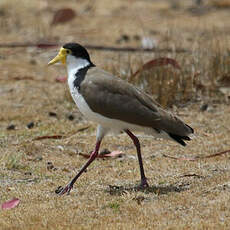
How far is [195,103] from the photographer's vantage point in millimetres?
8953

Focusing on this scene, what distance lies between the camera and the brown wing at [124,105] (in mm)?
5438

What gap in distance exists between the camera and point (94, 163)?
6723 mm

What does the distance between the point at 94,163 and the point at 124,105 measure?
1423 millimetres

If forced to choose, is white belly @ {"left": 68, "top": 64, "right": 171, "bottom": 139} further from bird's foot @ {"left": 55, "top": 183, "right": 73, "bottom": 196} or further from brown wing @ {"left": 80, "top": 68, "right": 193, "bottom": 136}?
bird's foot @ {"left": 55, "top": 183, "right": 73, "bottom": 196}

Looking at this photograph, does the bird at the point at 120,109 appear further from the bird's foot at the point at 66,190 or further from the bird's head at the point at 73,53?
the bird's head at the point at 73,53

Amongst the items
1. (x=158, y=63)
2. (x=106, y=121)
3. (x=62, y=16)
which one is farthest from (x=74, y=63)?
(x=62, y=16)

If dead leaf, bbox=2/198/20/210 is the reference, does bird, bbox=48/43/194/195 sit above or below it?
above

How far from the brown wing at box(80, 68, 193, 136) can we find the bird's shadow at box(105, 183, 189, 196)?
468mm

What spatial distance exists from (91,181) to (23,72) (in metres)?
5.41

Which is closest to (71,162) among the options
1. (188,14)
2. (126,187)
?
(126,187)

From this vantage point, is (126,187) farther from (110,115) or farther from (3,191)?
(3,191)

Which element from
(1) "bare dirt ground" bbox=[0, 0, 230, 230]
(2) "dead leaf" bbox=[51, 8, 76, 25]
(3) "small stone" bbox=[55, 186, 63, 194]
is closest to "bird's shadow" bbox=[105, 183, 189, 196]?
(1) "bare dirt ground" bbox=[0, 0, 230, 230]

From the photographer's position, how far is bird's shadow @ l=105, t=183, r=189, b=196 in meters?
5.37

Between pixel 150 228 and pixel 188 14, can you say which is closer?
pixel 150 228
